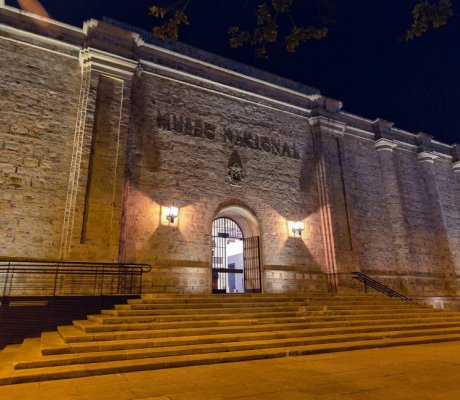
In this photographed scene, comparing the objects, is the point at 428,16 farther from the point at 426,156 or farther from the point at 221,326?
the point at 426,156

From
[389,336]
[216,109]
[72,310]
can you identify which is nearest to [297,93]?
[216,109]

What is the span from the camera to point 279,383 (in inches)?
171

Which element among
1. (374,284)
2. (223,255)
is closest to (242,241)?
(223,255)

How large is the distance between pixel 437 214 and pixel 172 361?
56.7 feet

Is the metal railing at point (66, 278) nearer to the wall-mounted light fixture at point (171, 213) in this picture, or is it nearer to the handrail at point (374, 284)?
the wall-mounted light fixture at point (171, 213)

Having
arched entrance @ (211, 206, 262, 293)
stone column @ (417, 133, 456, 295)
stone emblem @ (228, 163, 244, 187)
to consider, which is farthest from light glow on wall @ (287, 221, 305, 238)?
stone column @ (417, 133, 456, 295)

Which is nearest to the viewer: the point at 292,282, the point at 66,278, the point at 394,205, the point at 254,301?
the point at 66,278

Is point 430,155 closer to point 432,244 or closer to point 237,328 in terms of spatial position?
point 432,244

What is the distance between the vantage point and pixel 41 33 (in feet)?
36.6

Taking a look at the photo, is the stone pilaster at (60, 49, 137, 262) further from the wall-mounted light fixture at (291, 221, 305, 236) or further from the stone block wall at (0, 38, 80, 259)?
the wall-mounted light fixture at (291, 221, 305, 236)

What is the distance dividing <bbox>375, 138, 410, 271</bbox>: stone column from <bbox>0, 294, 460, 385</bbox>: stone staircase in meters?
5.04

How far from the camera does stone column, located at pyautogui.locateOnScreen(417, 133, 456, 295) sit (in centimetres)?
1695

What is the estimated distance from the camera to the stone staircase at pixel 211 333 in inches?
211

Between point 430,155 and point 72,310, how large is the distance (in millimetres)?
19321
